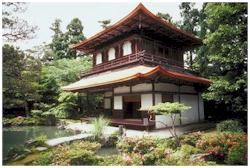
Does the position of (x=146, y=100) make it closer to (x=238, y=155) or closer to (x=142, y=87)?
(x=142, y=87)

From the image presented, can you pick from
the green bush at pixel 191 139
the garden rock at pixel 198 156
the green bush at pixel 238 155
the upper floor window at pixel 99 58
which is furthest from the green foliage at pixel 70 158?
the upper floor window at pixel 99 58

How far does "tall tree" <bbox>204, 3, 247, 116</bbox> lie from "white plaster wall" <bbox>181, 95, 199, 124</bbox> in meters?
2.48

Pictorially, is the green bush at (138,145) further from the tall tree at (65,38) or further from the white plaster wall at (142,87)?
the tall tree at (65,38)

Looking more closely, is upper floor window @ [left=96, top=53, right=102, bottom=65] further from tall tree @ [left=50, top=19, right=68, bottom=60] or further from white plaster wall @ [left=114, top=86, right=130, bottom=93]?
tall tree @ [left=50, top=19, right=68, bottom=60]

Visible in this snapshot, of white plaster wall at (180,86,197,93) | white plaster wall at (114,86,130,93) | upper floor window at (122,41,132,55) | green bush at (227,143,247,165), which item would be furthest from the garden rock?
upper floor window at (122,41,132,55)

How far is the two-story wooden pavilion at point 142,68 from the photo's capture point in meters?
11.5

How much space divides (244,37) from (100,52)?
920cm

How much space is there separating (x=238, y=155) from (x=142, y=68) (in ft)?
21.1

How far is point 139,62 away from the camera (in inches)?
496

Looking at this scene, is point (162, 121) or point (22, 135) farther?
point (22, 135)

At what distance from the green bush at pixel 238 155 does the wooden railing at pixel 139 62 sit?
22.9ft

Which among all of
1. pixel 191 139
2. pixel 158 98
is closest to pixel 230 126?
pixel 191 139

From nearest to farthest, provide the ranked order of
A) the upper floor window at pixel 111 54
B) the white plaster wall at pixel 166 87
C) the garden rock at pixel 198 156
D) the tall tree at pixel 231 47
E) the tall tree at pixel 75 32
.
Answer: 1. the garden rock at pixel 198 156
2. the tall tree at pixel 231 47
3. the white plaster wall at pixel 166 87
4. the upper floor window at pixel 111 54
5. the tall tree at pixel 75 32

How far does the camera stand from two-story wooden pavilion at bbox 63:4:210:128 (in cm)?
1151
